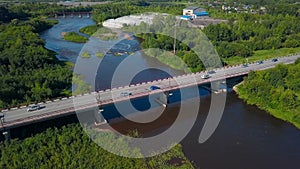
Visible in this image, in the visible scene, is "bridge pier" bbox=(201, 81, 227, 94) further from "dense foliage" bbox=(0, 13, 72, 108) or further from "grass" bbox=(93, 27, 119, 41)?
"grass" bbox=(93, 27, 119, 41)

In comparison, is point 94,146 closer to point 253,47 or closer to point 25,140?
point 25,140

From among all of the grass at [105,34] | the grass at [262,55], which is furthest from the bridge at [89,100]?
the grass at [105,34]

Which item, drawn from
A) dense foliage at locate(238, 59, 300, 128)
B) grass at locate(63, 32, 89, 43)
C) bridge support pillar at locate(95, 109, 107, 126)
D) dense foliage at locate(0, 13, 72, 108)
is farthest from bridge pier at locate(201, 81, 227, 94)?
grass at locate(63, 32, 89, 43)

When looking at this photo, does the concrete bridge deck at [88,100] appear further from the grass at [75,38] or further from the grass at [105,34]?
the grass at [75,38]

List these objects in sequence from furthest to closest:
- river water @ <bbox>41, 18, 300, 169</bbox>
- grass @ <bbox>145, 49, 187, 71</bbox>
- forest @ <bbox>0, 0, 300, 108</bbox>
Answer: grass @ <bbox>145, 49, 187, 71</bbox> → forest @ <bbox>0, 0, 300, 108</bbox> → river water @ <bbox>41, 18, 300, 169</bbox>

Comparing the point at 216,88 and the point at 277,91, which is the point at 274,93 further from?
the point at 216,88
